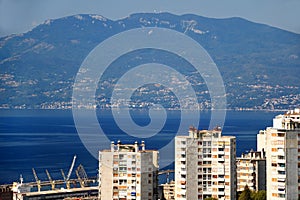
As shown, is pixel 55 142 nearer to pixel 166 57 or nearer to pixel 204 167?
pixel 204 167

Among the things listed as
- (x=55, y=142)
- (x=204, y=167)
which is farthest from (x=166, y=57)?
(x=204, y=167)

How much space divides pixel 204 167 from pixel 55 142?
79.9ft

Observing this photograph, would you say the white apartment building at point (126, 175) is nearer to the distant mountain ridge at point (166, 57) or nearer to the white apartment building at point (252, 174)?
the white apartment building at point (252, 174)

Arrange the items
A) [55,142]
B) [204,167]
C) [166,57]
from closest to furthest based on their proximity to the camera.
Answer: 1. [204,167]
2. [55,142]
3. [166,57]

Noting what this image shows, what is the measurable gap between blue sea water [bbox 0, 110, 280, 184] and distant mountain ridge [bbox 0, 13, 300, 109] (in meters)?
5.47

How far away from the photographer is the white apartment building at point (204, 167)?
11.3 m

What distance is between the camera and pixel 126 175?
11414 mm

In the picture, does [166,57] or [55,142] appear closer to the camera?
[55,142]

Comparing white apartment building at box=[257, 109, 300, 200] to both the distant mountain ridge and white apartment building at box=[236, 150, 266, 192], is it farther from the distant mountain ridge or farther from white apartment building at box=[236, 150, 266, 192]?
the distant mountain ridge

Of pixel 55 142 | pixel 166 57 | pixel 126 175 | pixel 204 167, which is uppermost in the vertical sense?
pixel 166 57

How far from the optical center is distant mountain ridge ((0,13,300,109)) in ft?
222

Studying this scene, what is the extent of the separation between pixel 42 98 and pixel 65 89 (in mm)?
2159

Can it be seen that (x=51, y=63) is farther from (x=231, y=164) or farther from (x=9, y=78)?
(x=231, y=164)

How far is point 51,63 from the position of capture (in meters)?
83.5
